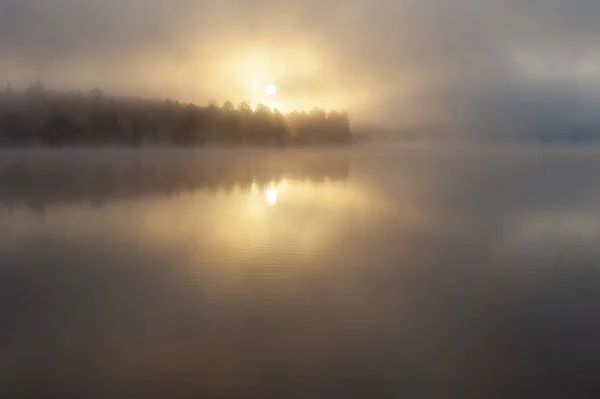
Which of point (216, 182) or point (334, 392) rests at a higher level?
point (216, 182)

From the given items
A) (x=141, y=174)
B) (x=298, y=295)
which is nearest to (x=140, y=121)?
(x=141, y=174)

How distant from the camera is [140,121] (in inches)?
220

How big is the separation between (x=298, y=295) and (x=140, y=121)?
→ 12.7 feet

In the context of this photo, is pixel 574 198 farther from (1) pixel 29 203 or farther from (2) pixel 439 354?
(1) pixel 29 203

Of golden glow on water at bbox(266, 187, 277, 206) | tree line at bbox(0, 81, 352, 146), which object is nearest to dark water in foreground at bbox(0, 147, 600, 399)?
golden glow on water at bbox(266, 187, 277, 206)

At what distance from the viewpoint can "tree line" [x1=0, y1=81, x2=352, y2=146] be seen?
5.24 metres

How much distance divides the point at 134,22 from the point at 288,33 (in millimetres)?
1415

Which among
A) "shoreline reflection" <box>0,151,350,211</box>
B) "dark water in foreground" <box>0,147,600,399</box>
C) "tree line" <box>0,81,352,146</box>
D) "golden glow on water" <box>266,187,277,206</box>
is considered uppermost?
"tree line" <box>0,81,352,146</box>

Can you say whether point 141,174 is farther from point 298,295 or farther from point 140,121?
point 298,295

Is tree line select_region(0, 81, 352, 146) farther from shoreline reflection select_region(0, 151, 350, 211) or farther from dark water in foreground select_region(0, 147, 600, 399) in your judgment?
dark water in foreground select_region(0, 147, 600, 399)

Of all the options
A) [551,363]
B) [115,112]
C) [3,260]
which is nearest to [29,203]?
[115,112]

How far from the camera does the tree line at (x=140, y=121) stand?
206 inches

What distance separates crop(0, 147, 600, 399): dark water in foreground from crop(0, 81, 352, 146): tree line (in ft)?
2.76

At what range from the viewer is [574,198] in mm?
4883
